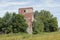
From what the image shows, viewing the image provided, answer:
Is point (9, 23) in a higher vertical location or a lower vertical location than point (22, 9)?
lower

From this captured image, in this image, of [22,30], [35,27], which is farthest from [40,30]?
[22,30]

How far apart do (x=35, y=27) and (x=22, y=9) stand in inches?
310

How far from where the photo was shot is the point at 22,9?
69.1 m

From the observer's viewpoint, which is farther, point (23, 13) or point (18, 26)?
point (23, 13)

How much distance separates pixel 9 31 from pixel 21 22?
461 cm

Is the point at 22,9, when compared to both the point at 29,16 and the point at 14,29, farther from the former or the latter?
the point at 14,29

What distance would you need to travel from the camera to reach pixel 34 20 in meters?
67.9

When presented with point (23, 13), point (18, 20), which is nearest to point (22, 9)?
point (23, 13)

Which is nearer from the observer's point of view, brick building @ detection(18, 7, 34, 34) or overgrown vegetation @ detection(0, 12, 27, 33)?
overgrown vegetation @ detection(0, 12, 27, 33)

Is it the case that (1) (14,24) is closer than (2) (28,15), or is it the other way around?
(1) (14,24)

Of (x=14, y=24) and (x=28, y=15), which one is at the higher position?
(x=28, y=15)

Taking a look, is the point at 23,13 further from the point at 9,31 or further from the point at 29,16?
the point at 9,31

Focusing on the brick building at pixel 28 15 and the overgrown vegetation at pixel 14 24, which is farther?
the brick building at pixel 28 15

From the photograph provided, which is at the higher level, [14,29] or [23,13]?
[23,13]
